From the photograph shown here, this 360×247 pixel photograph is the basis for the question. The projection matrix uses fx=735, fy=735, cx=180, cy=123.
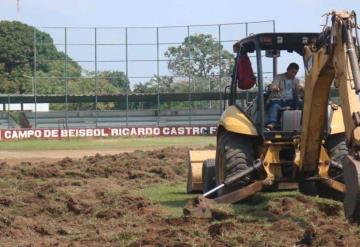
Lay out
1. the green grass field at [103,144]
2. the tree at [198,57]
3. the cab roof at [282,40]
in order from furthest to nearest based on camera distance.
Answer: the tree at [198,57] → the green grass field at [103,144] → the cab roof at [282,40]

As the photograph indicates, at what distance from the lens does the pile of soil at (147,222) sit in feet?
25.4

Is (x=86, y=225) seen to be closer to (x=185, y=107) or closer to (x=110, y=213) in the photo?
(x=110, y=213)

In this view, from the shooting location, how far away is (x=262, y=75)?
449 inches

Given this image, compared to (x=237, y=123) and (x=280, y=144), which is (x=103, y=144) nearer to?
(x=237, y=123)

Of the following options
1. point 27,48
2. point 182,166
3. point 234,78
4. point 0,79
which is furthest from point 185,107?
point 234,78

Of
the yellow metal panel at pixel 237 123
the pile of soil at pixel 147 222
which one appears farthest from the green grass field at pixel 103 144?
the yellow metal panel at pixel 237 123

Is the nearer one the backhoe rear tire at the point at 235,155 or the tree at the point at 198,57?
the backhoe rear tire at the point at 235,155

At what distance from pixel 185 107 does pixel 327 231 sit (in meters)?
54.5

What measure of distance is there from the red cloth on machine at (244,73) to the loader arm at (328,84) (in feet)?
5.76

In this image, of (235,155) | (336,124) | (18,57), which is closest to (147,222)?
(235,155)

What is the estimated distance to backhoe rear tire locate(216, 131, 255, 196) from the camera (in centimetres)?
1107

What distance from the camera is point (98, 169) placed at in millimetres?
18625

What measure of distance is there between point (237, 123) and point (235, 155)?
0.51m

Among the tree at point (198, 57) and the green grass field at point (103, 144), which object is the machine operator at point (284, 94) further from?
the tree at point (198, 57)
